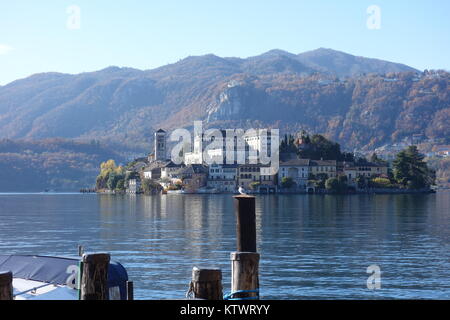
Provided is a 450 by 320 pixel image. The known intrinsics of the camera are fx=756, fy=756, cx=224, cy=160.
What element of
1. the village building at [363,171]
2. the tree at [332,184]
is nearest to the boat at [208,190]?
the tree at [332,184]

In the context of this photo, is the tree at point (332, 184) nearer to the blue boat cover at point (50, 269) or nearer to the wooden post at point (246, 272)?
the blue boat cover at point (50, 269)

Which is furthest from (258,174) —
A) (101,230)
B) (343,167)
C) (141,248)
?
(141,248)

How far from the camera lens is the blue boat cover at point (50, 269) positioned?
21031 mm

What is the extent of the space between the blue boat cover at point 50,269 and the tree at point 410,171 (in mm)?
156756

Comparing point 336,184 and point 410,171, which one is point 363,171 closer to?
point 410,171

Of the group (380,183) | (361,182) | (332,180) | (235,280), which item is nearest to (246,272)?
(235,280)

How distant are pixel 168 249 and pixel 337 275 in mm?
13783

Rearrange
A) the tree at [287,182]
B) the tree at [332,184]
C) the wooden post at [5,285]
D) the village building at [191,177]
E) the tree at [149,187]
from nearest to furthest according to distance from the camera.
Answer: the wooden post at [5,285]
the tree at [332,184]
the tree at [287,182]
the village building at [191,177]
the tree at [149,187]

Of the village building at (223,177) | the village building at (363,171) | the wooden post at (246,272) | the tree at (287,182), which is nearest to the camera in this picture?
the wooden post at (246,272)

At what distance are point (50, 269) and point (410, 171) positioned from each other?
6271 inches

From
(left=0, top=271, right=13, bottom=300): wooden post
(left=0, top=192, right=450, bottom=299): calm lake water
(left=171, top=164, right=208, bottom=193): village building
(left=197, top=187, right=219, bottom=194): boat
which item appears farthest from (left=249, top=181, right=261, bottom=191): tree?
(left=0, top=271, right=13, bottom=300): wooden post

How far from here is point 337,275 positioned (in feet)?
106

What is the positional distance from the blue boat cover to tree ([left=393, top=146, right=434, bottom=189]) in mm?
156756
